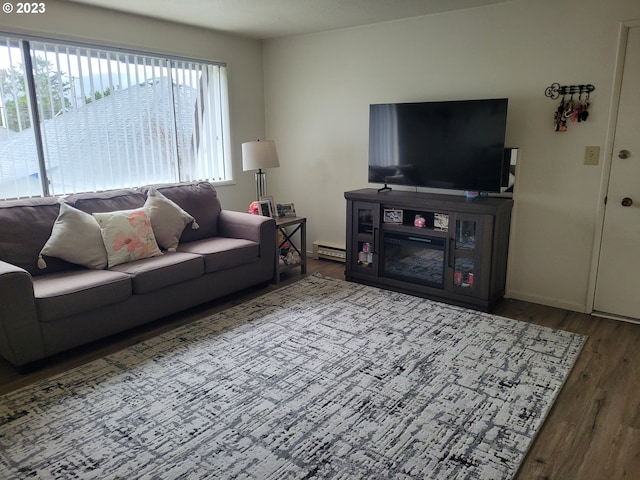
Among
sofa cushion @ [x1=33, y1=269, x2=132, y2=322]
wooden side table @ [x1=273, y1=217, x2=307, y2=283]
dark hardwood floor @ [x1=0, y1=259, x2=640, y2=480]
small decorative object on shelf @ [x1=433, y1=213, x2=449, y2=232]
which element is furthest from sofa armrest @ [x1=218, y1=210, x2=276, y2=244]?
small decorative object on shelf @ [x1=433, y1=213, x2=449, y2=232]

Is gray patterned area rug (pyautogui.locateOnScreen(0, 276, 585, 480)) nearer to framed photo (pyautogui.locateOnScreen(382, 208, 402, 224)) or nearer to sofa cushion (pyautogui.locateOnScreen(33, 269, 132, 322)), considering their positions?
sofa cushion (pyautogui.locateOnScreen(33, 269, 132, 322))

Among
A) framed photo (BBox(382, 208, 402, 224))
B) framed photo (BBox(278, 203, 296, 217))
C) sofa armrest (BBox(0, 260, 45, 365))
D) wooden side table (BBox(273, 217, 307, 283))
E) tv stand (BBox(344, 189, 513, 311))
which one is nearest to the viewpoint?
sofa armrest (BBox(0, 260, 45, 365))

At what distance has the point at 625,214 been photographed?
323cm

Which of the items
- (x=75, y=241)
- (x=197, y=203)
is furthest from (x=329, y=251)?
(x=75, y=241)

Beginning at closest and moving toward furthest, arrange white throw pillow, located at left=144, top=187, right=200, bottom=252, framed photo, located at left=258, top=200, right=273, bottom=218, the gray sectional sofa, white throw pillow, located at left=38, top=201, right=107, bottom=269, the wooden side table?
the gray sectional sofa, white throw pillow, located at left=38, top=201, right=107, bottom=269, white throw pillow, located at left=144, top=187, right=200, bottom=252, the wooden side table, framed photo, located at left=258, top=200, right=273, bottom=218

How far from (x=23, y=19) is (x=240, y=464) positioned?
334cm

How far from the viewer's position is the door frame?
10.1 feet

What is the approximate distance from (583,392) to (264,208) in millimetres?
2939

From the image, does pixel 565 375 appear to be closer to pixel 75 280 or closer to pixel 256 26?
pixel 75 280

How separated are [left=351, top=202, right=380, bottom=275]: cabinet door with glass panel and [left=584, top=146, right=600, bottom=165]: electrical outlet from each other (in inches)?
63.2

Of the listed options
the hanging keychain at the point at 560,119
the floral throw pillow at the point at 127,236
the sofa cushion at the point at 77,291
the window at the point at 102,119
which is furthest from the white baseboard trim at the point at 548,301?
the window at the point at 102,119

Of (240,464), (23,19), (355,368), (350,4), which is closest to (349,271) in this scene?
(355,368)

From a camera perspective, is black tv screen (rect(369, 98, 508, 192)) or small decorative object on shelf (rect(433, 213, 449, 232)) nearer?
black tv screen (rect(369, 98, 508, 192))

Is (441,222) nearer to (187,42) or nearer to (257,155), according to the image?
(257,155)
